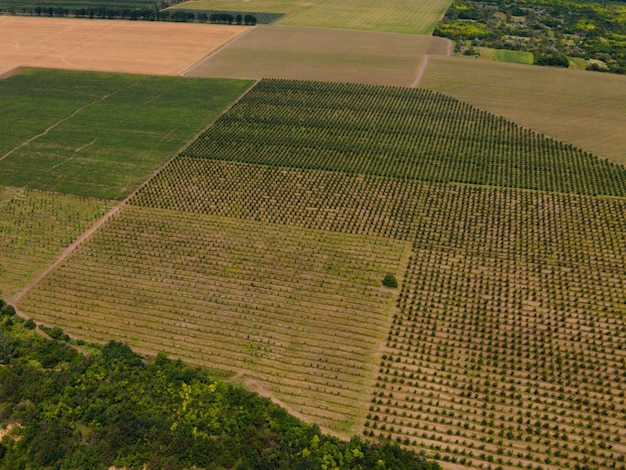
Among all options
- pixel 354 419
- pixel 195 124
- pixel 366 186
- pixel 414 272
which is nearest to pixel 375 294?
pixel 414 272

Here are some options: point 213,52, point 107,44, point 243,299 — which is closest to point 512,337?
point 243,299

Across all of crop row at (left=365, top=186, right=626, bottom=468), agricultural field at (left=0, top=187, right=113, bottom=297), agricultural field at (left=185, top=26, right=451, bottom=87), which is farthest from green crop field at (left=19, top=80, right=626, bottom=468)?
agricultural field at (left=185, top=26, right=451, bottom=87)

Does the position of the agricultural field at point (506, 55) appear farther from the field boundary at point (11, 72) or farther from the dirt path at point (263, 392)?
the dirt path at point (263, 392)

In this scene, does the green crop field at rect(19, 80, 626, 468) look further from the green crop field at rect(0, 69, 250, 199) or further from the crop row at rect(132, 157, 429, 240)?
the green crop field at rect(0, 69, 250, 199)

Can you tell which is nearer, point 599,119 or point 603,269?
point 603,269

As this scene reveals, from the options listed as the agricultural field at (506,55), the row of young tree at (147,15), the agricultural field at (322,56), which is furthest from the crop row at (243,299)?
the row of young tree at (147,15)

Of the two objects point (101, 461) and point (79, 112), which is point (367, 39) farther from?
point (101, 461)

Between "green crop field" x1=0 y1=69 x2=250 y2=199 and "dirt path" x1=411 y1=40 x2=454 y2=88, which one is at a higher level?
"dirt path" x1=411 y1=40 x2=454 y2=88
